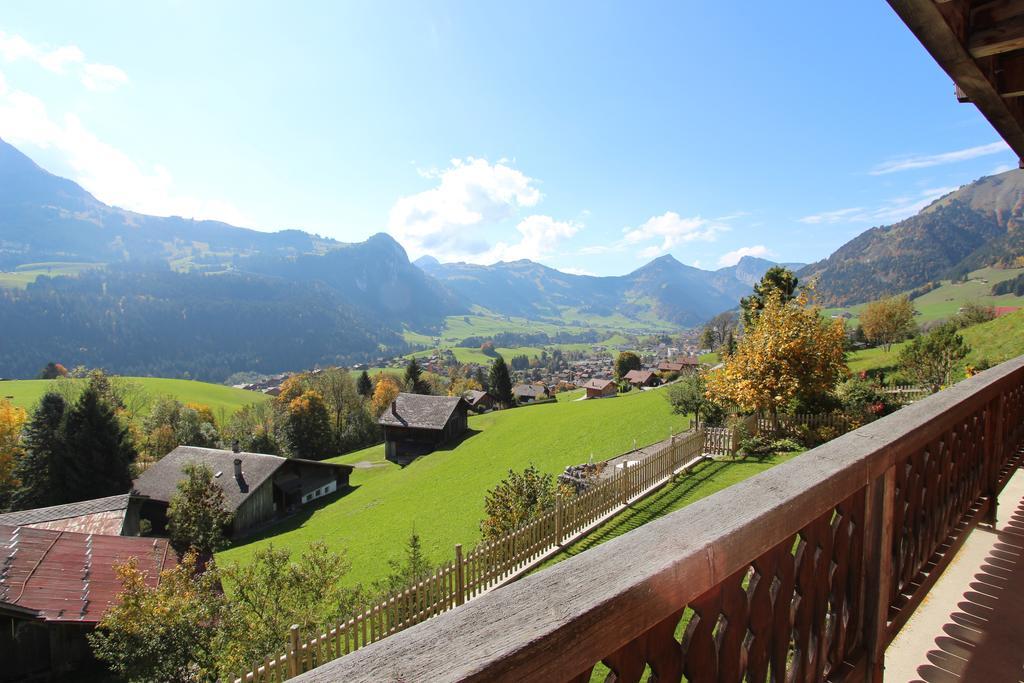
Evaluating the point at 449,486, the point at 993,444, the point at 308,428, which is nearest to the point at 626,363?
the point at 308,428

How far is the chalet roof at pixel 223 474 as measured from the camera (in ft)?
111

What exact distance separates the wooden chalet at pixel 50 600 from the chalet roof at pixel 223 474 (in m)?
16.2

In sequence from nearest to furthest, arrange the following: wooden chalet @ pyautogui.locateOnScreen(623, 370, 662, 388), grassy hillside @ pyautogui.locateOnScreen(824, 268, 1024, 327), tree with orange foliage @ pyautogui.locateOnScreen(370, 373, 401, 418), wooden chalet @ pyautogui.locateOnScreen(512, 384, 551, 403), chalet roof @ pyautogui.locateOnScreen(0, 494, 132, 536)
Answer: chalet roof @ pyautogui.locateOnScreen(0, 494, 132, 536) → tree with orange foliage @ pyautogui.locateOnScreen(370, 373, 401, 418) → wooden chalet @ pyautogui.locateOnScreen(623, 370, 662, 388) → wooden chalet @ pyautogui.locateOnScreen(512, 384, 551, 403) → grassy hillside @ pyautogui.locateOnScreen(824, 268, 1024, 327)

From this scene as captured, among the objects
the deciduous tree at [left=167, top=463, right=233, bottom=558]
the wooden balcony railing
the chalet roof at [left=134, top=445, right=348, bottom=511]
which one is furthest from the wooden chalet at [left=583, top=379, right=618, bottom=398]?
the wooden balcony railing

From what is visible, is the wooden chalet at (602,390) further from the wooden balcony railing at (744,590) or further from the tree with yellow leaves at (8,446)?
the wooden balcony railing at (744,590)

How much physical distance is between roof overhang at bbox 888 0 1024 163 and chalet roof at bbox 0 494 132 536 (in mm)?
33709

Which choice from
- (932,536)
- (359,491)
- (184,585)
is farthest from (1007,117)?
(359,491)

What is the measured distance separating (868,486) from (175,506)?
30.8 m

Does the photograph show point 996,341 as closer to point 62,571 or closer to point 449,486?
point 449,486

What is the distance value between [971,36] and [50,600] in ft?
75.8

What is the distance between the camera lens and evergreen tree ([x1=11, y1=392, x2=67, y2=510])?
1459 inches

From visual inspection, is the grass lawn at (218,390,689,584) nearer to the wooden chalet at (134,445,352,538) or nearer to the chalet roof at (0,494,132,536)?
the wooden chalet at (134,445,352,538)

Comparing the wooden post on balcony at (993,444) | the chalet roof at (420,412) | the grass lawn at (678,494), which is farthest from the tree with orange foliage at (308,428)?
the wooden post on balcony at (993,444)

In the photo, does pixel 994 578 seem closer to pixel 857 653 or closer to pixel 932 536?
pixel 932 536
